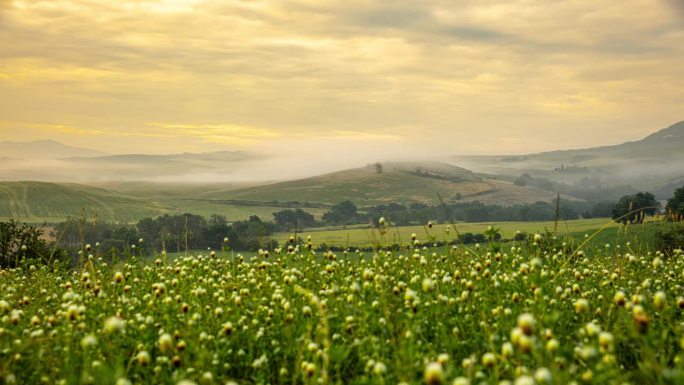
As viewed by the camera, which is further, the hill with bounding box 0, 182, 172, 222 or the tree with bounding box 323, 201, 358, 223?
the tree with bounding box 323, 201, 358, 223

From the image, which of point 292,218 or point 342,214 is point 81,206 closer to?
point 292,218

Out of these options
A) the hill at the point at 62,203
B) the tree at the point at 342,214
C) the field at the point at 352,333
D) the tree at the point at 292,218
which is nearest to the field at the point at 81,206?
the hill at the point at 62,203

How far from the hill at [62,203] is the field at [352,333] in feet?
475

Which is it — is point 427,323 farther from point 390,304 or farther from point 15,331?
point 15,331

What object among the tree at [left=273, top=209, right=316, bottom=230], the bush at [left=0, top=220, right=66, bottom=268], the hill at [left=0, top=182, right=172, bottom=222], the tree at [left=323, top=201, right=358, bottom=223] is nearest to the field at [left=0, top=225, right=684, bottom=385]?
the bush at [left=0, top=220, right=66, bottom=268]

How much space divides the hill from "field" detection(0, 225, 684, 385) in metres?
145

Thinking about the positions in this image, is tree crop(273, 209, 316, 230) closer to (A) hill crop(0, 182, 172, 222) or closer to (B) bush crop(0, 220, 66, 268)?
(A) hill crop(0, 182, 172, 222)

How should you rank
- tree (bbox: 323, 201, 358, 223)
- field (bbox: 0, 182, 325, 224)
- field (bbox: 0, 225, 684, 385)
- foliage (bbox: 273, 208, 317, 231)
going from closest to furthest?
field (bbox: 0, 225, 684, 385) < foliage (bbox: 273, 208, 317, 231) < field (bbox: 0, 182, 325, 224) < tree (bbox: 323, 201, 358, 223)

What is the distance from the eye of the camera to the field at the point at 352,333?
577cm

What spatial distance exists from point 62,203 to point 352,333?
170036mm

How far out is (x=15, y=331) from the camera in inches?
293

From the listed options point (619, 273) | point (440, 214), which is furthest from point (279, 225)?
point (619, 273)

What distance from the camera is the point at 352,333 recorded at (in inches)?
297

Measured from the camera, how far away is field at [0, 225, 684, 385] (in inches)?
227
